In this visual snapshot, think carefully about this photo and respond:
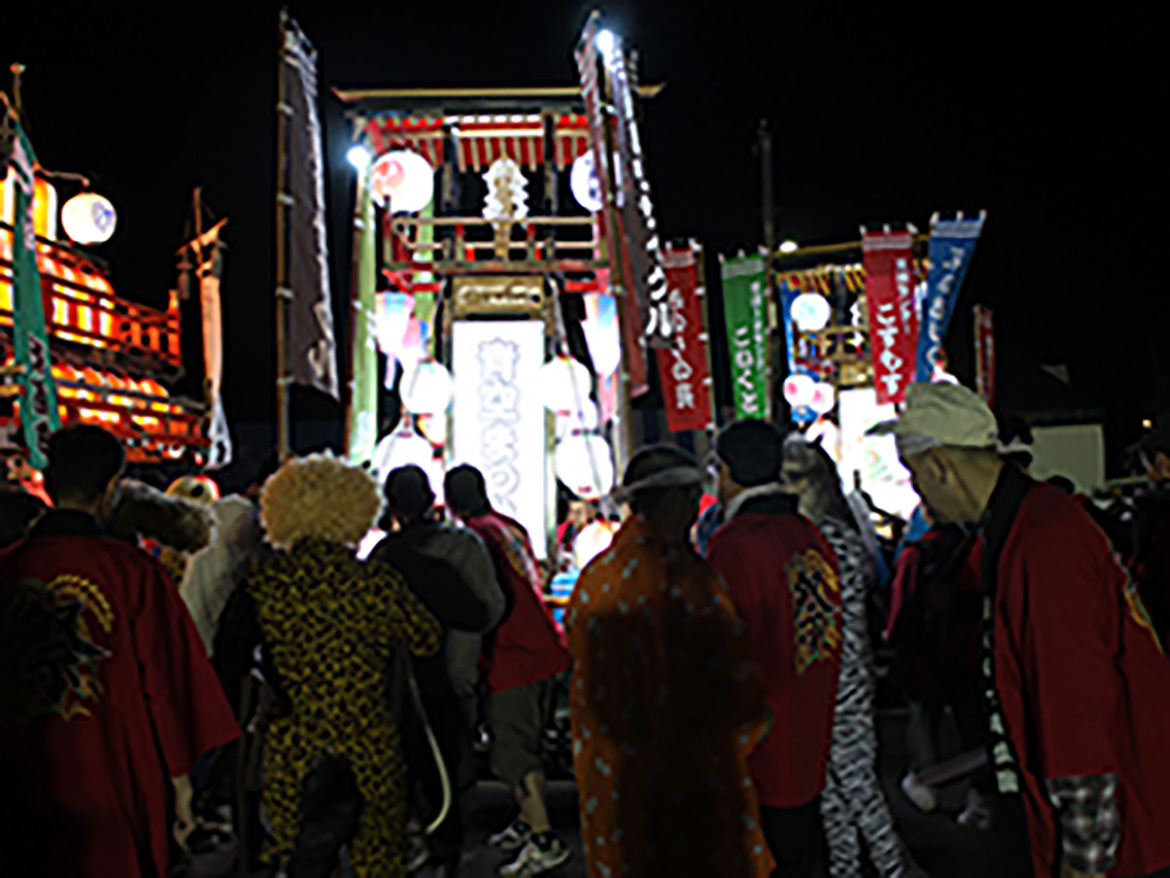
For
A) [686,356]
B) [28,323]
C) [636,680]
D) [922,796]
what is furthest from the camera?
[686,356]

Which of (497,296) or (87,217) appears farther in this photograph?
(87,217)

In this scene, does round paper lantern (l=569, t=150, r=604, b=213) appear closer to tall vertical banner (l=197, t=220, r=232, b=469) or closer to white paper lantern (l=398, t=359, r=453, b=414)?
white paper lantern (l=398, t=359, r=453, b=414)

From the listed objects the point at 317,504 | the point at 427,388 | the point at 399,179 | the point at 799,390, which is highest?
the point at 399,179

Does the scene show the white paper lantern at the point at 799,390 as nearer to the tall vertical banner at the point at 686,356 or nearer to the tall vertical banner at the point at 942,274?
the tall vertical banner at the point at 942,274

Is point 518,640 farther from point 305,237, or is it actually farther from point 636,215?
point 305,237

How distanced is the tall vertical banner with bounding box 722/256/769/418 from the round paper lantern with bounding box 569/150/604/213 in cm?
301

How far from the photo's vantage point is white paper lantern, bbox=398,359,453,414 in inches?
394

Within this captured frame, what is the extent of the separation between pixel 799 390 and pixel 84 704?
51.7 feet

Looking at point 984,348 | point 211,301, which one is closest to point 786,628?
point 984,348

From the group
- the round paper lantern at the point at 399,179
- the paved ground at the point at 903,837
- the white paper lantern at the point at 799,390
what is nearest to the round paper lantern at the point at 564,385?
the round paper lantern at the point at 399,179

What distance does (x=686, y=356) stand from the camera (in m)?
11.2

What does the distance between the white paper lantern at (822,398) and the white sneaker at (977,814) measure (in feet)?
41.7

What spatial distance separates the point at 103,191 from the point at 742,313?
1106 centimetres

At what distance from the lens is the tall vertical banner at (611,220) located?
23.4 feet
